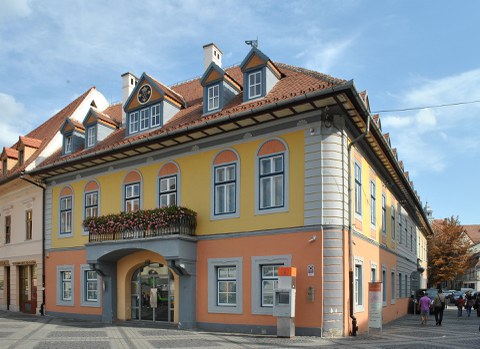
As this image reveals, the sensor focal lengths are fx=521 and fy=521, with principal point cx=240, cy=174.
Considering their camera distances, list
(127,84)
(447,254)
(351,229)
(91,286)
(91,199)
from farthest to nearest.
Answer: (447,254), (127,84), (91,199), (91,286), (351,229)

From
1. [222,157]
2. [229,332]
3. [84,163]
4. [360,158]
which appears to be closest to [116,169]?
[84,163]

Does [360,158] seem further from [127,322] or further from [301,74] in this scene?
[127,322]

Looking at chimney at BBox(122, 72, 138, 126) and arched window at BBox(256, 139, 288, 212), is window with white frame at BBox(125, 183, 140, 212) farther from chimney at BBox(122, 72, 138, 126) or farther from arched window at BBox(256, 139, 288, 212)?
chimney at BBox(122, 72, 138, 126)

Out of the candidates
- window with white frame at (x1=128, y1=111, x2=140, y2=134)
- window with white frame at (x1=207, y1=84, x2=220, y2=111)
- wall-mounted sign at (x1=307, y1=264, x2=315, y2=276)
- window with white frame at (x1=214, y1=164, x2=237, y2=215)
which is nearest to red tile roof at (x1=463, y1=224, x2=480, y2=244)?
window with white frame at (x1=128, y1=111, x2=140, y2=134)

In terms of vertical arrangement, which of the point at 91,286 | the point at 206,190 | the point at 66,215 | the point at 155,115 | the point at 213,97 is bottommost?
the point at 91,286

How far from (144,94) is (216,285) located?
28.5 feet

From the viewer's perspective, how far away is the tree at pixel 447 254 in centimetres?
Answer: 5406

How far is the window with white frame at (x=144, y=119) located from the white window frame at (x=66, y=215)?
5.34 meters

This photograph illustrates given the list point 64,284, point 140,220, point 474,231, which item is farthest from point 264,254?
point 474,231

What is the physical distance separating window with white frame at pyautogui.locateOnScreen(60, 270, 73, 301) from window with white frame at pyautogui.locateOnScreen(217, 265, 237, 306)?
9075mm

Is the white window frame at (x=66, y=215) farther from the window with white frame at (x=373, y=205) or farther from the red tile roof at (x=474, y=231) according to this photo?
the red tile roof at (x=474, y=231)

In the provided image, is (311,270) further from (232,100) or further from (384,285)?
(384,285)

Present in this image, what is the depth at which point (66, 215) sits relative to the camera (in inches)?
956

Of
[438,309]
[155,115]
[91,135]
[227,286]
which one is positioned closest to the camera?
[227,286]
